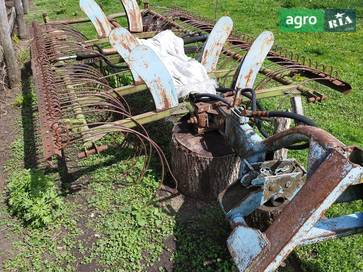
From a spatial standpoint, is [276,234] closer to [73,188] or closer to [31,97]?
[73,188]

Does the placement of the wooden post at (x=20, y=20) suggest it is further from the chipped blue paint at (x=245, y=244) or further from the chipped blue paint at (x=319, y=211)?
the chipped blue paint at (x=319, y=211)

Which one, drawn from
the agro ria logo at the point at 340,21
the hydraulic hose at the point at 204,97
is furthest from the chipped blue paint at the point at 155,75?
the agro ria logo at the point at 340,21

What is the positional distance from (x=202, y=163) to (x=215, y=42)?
72.0 inches

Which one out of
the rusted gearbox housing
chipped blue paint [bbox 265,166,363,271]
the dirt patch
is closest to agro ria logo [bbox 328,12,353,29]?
the dirt patch

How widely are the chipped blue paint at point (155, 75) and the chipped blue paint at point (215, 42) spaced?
1147 millimetres

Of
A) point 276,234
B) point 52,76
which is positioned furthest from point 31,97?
point 276,234

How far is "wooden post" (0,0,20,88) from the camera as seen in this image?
6378mm

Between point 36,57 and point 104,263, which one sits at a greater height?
point 36,57

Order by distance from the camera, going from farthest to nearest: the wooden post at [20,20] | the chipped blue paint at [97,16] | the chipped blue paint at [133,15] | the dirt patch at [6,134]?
the wooden post at [20,20] < the chipped blue paint at [133,15] < the chipped blue paint at [97,16] < the dirt patch at [6,134]

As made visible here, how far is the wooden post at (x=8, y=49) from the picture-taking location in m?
6.38

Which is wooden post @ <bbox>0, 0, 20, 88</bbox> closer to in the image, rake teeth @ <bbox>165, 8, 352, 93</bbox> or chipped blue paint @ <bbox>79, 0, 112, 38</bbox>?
chipped blue paint @ <bbox>79, 0, 112, 38</bbox>

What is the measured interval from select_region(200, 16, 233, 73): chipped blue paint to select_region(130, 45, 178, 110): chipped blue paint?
1147mm

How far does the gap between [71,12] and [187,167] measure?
9.21m

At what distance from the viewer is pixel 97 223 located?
3.80 m
